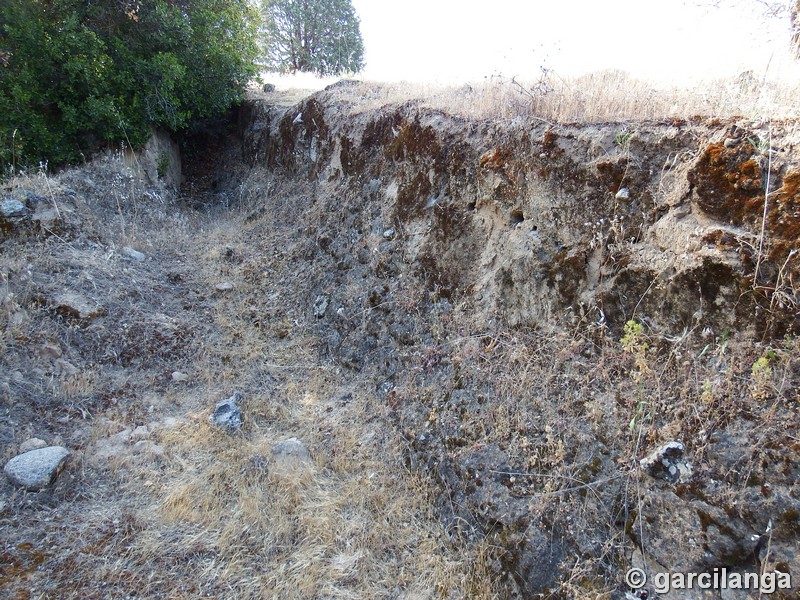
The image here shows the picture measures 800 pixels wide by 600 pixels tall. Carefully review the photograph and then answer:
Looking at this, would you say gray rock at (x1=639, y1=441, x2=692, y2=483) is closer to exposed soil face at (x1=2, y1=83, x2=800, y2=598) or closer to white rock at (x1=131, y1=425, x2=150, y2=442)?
exposed soil face at (x1=2, y1=83, x2=800, y2=598)

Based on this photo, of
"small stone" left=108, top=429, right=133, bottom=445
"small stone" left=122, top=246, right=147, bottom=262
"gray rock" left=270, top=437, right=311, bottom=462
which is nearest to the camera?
"gray rock" left=270, top=437, right=311, bottom=462

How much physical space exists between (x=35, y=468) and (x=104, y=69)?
6.80 metres

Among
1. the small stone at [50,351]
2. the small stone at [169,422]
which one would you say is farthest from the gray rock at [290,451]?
the small stone at [50,351]

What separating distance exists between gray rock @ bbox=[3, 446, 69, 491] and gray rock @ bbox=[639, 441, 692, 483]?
437 centimetres

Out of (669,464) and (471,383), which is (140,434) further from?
(669,464)

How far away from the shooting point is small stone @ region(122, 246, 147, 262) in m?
6.74

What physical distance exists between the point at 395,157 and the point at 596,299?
3.49 metres

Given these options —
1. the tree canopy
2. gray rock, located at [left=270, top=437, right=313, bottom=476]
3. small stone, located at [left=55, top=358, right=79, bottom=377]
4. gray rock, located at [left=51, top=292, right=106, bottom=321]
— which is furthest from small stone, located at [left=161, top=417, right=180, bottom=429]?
the tree canopy

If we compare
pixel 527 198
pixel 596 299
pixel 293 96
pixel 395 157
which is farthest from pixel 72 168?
pixel 596 299

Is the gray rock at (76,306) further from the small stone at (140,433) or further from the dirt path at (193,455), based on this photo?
the small stone at (140,433)

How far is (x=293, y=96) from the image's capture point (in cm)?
Answer: 1048

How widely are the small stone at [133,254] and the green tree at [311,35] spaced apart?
11291 mm

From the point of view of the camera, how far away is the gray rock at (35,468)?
372 cm

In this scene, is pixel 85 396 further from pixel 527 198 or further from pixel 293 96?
pixel 293 96
